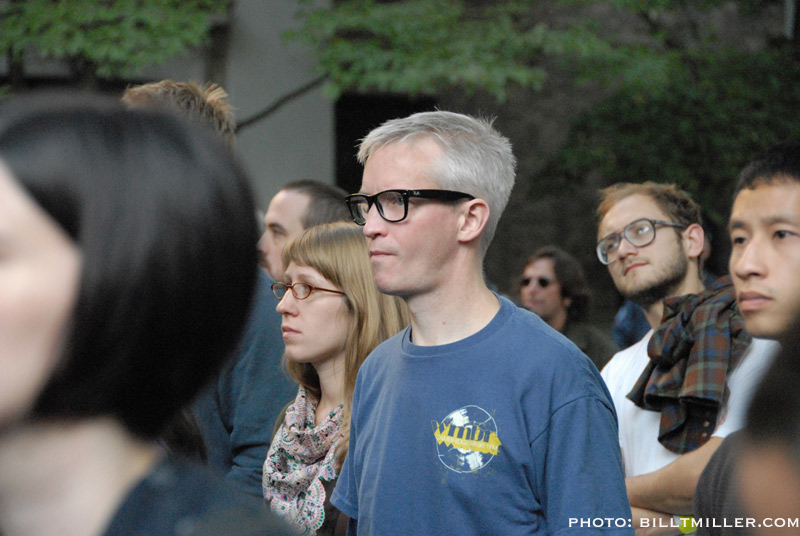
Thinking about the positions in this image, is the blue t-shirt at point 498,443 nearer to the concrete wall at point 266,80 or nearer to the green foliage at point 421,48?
the green foliage at point 421,48

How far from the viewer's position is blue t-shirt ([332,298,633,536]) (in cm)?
189

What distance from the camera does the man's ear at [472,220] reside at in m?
2.30

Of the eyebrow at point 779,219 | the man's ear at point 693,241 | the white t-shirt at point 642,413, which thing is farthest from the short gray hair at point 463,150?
the man's ear at point 693,241

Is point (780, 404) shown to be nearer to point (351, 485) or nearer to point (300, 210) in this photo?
point (351, 485)

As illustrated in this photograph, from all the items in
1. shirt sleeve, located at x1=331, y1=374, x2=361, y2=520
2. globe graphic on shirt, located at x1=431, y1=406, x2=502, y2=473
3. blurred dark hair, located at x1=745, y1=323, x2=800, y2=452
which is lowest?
shirt sleeve, located at x1=331, y1=374, x2=361, y2=520

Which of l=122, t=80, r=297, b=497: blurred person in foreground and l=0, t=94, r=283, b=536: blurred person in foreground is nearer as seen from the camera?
l=0, t=94, r=283, b=536: blurred person in foreground

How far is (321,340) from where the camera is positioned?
116 inches

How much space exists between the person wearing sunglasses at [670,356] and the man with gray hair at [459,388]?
857mm

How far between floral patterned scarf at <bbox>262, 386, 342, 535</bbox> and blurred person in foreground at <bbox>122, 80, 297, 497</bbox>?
74mm

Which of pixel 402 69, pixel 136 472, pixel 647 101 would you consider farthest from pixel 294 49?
pixel 136 472

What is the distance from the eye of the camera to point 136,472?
98cm

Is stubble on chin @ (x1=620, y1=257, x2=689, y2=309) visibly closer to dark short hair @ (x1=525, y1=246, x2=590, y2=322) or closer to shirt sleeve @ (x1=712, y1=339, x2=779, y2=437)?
shirt sleeve @ (x1=712, y1=339, x2=779, y2=437)

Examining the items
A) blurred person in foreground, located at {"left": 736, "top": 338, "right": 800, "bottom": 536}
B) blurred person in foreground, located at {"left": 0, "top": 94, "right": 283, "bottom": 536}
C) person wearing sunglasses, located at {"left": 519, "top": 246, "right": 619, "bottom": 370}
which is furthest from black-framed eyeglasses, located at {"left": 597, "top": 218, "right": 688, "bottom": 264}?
blurred person in foreground, located at {"left": 0, "top": 94, "right": 283, "bottom": 536}

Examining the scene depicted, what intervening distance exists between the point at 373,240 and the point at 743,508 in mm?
1456
